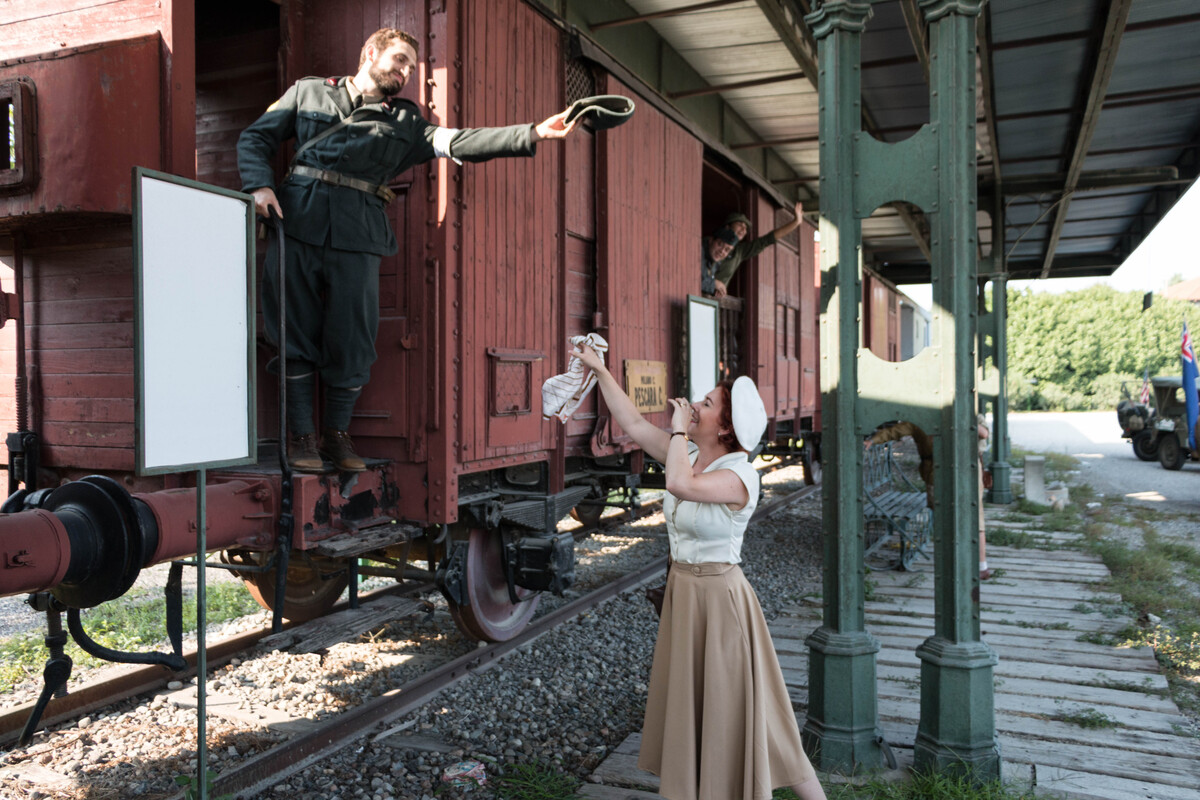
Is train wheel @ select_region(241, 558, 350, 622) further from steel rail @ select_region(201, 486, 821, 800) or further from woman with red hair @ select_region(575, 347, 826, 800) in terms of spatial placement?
woman with red hair @ select_region(575, 347, 826, 800)

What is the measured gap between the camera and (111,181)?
3.24 m

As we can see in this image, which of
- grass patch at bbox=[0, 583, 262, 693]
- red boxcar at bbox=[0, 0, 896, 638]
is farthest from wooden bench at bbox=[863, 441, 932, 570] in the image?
grass patch at bbox=[0, 583, 262, 693]

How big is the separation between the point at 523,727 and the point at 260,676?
150 cm

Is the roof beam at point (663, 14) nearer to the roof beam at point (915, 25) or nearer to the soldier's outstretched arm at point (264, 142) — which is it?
the roof beam at point (915, 25)

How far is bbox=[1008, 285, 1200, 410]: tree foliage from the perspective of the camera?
42.6 metres

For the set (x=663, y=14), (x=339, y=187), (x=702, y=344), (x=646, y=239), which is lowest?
(x=702, y=344)

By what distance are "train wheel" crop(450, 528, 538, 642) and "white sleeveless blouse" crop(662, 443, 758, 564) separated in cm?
217

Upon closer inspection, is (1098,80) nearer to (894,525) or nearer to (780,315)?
(894,525)

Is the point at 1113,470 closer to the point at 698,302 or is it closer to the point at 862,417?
the point at 698,302

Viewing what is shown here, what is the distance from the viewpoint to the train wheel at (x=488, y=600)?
15.8 ft

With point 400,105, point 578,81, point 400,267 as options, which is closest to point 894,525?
point 578,81

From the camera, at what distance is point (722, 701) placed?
2.70 meters

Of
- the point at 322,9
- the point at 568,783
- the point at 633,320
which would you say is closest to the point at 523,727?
the point at 568,783

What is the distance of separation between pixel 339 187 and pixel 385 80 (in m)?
0.52
